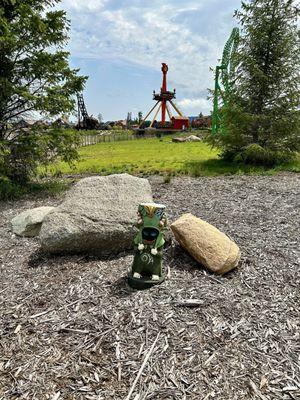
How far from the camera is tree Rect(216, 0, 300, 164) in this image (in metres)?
9.78

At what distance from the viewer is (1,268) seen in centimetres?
375

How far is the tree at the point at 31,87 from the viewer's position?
663 centimetres

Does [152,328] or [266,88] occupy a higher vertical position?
[266,88]

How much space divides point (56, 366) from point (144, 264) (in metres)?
1.12

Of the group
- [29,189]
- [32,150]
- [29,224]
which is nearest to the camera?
[29,224]

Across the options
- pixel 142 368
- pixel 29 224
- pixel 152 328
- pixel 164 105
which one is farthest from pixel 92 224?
pixel 164 105

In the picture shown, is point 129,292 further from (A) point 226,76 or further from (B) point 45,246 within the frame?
(A) point 226,76

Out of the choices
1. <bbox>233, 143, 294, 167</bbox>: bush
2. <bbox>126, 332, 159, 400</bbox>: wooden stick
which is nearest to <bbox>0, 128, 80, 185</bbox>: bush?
<bbox>233, 143, 294, 167</bbox>: bush

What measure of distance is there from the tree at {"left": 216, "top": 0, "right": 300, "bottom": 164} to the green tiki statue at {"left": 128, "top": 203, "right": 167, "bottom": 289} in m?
7.26

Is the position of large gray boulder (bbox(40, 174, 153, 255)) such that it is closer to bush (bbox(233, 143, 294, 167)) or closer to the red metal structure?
bush (bbox(233, 143, 294, 167))

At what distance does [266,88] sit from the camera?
1004 cm

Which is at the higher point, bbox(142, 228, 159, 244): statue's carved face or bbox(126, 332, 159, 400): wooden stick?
bbox(142, 228, 159, 244): statue's carved face

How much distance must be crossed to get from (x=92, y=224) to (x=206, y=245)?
1294 millimetres

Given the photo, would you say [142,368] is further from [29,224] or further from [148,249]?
[29,224]
